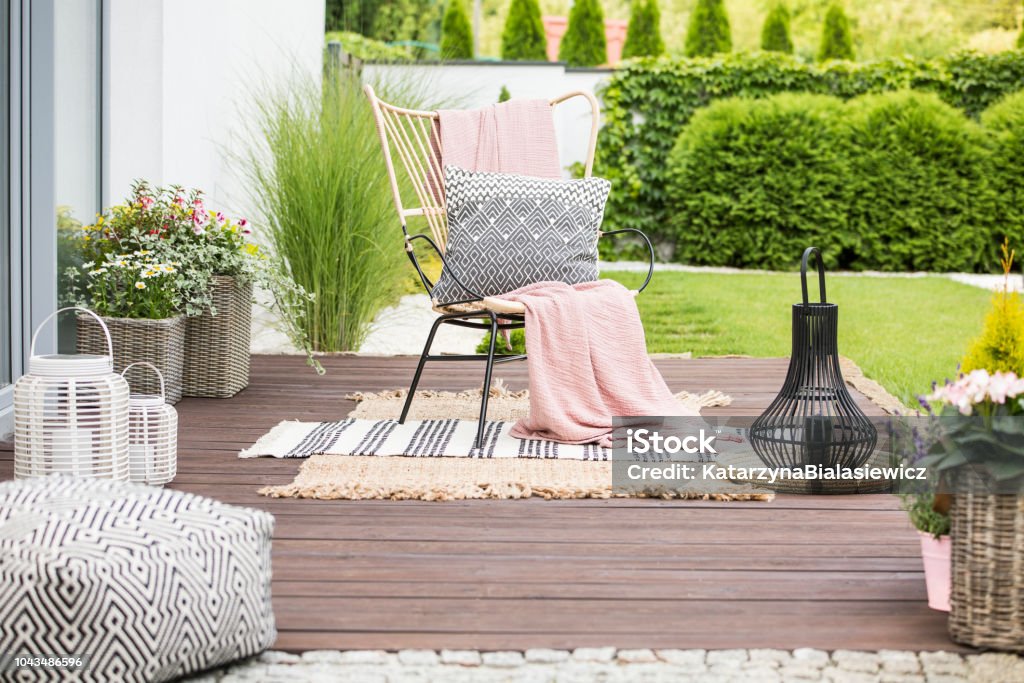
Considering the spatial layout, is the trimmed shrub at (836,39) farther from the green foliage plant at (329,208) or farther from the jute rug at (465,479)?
the jute rug at (465,479)

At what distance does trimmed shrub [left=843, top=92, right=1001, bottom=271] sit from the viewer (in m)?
9.10

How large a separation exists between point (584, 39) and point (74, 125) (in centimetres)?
844

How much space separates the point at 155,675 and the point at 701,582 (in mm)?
1033

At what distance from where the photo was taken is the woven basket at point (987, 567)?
1808 mm

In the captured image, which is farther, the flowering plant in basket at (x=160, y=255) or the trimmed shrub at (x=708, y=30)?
the trimmed shrub at (x=708, y=30)

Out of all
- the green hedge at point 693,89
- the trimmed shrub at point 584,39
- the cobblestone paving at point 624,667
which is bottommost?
the cobblestone paving at point 624,667

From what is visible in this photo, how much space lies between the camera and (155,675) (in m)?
1.70

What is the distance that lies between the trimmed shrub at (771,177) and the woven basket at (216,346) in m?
5.96

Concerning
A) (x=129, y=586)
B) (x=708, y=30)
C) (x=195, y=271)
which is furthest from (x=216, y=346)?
(x=708, y=30)

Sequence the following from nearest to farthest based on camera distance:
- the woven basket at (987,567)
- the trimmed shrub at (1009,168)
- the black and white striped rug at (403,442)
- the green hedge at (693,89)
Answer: the woven basket at (987,567)
the black and white striped rug at (403,442)
the trimmed shrub at (1009,168)
the green hedge at (693,89)

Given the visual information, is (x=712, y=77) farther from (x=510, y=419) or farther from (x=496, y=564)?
(x=496, y=564)

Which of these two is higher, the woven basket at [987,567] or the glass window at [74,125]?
the glass window at [74,125]

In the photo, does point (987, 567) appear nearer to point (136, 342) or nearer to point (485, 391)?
point (485, 391)

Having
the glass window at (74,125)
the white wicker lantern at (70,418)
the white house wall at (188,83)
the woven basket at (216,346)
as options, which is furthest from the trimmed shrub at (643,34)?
the white wicker lantern at (70,418)
